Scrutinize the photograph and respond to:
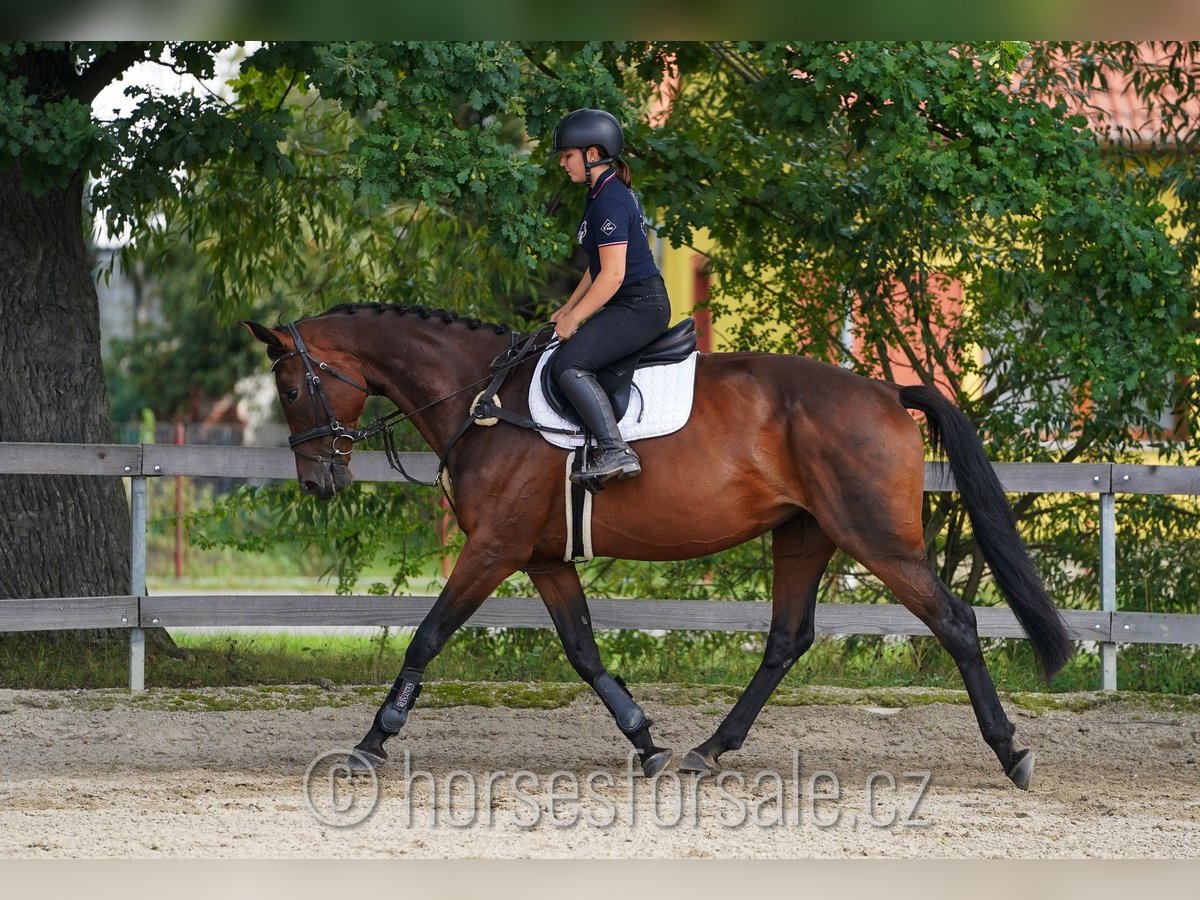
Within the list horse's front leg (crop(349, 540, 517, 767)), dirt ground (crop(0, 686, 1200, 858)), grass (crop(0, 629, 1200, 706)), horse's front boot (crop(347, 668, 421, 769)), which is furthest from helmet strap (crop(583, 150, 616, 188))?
grass (crop(0, 629, 1200, 706))

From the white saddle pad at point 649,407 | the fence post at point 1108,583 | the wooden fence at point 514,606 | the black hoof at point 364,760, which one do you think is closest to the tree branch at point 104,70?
the wooden fence at point 514,606

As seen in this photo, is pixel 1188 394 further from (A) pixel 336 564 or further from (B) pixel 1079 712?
(A) pixel 336 564

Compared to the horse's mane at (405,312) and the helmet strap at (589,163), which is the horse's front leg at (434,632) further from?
the helmet strap at (589,163)

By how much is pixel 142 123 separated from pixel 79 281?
136 centimetres

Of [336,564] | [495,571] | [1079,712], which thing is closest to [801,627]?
[495,571]

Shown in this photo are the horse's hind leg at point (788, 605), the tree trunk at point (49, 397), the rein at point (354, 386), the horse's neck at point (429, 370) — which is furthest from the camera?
the tree trunk at point (49, 397)

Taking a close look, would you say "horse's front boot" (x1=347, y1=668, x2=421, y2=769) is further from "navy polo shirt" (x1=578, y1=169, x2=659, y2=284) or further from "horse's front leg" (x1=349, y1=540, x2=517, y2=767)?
"navy polo shirt" (x1=578, y1=169, x2=659, y2=284)

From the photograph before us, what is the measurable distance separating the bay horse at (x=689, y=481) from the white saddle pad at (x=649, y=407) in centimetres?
6

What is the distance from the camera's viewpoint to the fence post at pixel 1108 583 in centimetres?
786

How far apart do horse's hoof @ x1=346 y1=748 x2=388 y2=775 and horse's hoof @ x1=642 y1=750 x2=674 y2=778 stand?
1.16 m

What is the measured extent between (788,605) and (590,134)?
234 cm

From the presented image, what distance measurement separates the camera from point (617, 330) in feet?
19.1

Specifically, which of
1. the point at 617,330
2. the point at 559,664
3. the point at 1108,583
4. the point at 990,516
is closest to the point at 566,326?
the point at 617,330

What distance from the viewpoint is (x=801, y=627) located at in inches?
249
